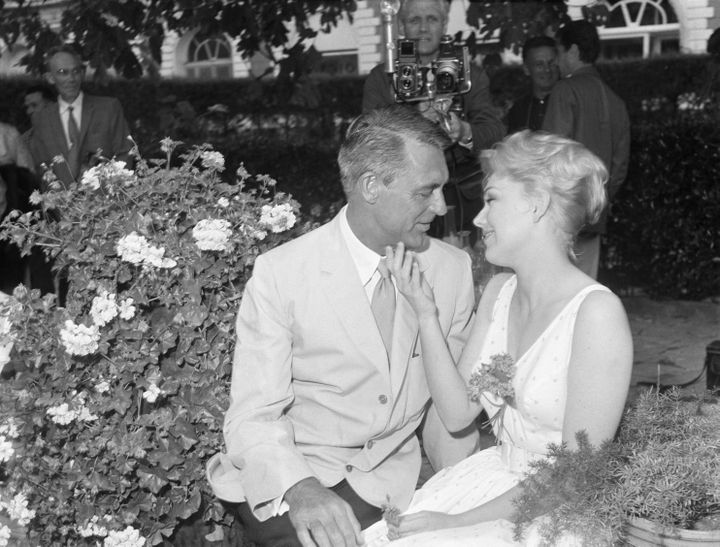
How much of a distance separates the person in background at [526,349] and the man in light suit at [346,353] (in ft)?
0.51

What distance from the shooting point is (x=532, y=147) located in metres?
2.72

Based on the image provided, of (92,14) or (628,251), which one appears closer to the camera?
(92,14)

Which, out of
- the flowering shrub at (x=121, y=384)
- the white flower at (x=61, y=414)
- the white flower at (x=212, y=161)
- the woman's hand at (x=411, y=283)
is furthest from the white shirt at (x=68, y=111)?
the woman's hand at (x=411, y=283)

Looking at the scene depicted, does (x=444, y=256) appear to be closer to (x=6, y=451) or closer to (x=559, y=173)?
(x=559, y=173)

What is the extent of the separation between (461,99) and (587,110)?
89 cm

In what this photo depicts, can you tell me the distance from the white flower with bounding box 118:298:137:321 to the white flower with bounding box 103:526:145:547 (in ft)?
2.23

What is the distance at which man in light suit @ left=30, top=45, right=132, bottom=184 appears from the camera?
6938mm

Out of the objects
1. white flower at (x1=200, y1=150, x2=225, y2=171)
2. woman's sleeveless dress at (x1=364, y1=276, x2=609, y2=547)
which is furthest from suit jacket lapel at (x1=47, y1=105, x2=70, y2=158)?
woman's sleeveless dress at (x1=364, y1=276, x2=609, y2=547)

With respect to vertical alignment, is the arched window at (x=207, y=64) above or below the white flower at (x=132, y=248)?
below

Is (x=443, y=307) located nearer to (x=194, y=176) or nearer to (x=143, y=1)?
(x=194, y=176)

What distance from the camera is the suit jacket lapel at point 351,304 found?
2896mm

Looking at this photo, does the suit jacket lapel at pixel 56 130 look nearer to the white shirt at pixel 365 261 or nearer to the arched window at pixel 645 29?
the white shirt at pixel 365 261

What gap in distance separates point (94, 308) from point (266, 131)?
7.87 meters

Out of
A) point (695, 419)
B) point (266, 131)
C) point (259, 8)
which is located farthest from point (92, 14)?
point (695, 419)
